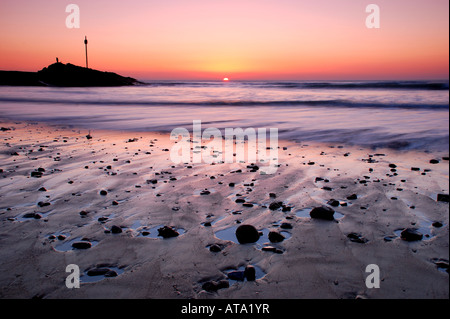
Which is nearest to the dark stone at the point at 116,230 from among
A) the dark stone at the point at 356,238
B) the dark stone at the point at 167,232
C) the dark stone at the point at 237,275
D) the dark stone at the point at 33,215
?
the dark stone at the point at 167,232

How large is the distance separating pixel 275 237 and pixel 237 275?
779 millimetres

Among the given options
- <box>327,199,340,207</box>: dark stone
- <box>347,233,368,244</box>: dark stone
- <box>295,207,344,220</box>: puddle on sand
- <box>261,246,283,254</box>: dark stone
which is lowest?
<box>261,246,283,254</box>: dark stone

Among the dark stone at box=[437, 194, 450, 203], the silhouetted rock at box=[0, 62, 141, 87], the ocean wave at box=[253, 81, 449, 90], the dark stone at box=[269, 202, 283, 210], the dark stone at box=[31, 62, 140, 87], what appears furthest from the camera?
the dark stone at box=[31, 62, 140, 87]

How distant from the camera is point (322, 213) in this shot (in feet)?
12.7

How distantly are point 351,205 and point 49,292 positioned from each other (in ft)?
11.8

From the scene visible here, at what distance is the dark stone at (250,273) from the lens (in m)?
2.72

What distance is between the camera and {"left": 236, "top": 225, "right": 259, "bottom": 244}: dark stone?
132 inches

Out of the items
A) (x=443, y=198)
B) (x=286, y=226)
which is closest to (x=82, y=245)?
(x=286, y=226)

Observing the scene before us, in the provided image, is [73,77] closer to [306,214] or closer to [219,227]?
[219,227]

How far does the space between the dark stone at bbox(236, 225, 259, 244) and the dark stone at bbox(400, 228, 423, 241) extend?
5.12 feet

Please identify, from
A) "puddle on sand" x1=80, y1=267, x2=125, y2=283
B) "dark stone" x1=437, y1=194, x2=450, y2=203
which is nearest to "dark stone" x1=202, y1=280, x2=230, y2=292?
"puddle on sand" x1=80, y1=267, x2=125, y2=283

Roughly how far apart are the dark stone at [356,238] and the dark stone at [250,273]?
1240mm

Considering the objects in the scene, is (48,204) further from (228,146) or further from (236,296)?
(228,146)

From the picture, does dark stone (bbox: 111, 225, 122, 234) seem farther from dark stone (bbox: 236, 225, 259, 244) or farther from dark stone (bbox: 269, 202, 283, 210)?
dark stone (bbox: 269, 202, 283, 210)
